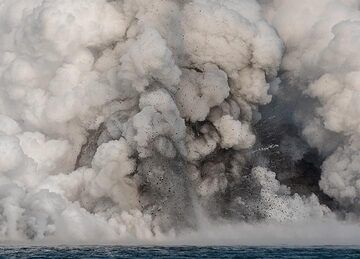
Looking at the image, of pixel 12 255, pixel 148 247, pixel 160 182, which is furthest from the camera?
pixel 160 182

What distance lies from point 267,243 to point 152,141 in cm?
3366

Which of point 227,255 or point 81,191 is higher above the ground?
point 81,191

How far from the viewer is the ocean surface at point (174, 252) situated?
5965 inches

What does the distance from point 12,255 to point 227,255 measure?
35740 millimetres

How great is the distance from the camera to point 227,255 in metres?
154

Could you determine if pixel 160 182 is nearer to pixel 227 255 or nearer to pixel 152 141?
pixel 152 141

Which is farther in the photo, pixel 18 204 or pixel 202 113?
pixel 202 113

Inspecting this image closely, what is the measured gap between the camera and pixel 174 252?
158m

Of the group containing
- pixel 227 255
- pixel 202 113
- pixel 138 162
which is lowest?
pixel 227 255

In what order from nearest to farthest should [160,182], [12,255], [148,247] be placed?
1. [12,255]
2. [148,247]
3. [160,182]

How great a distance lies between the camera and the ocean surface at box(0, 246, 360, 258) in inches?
5965

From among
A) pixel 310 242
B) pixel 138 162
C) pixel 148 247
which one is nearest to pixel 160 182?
pixel 138 162

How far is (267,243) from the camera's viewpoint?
192 meters

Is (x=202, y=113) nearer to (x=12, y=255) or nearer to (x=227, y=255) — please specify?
(x=227, y=255)
